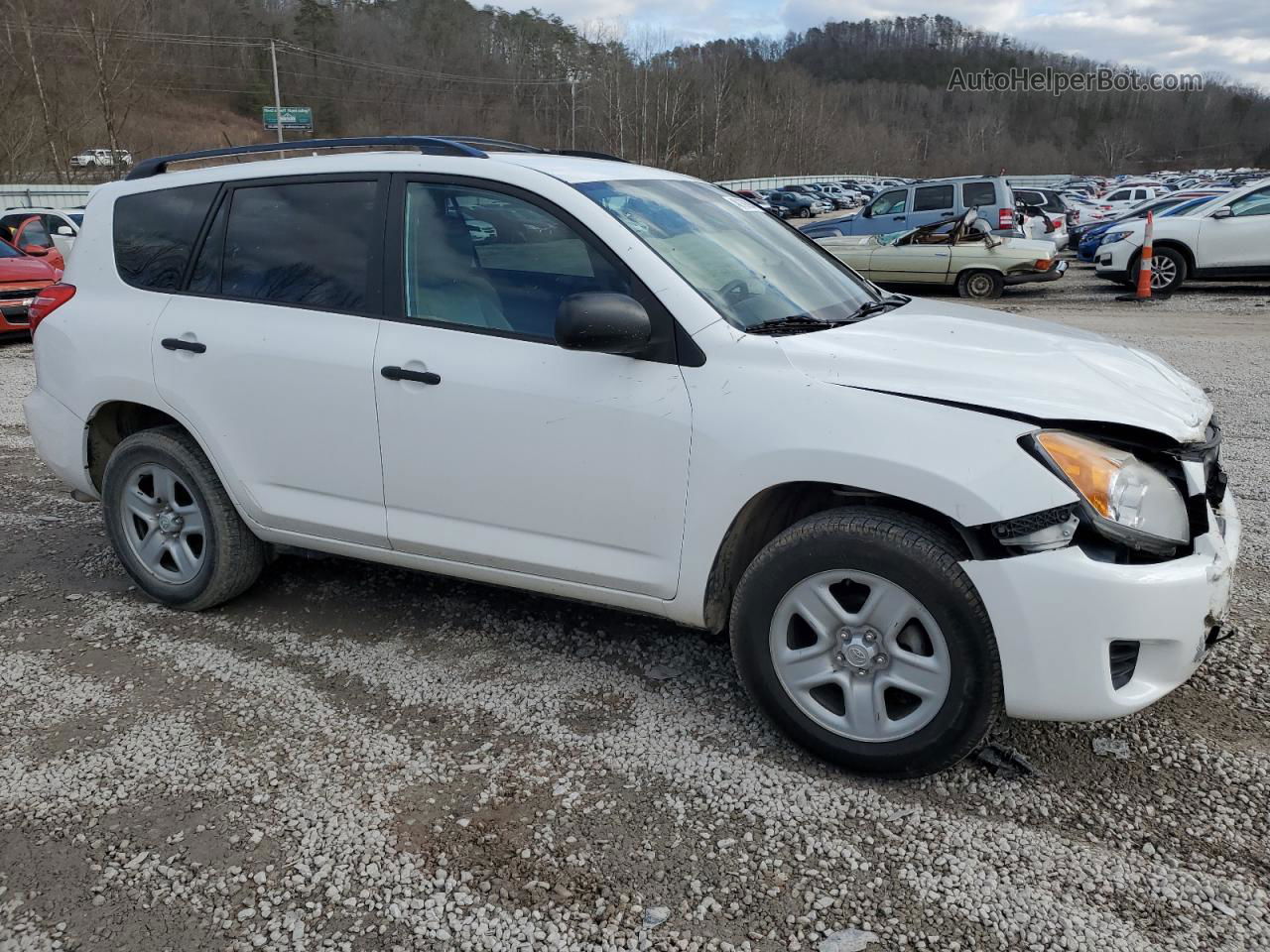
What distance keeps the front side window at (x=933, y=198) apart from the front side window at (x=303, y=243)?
56.8 ft

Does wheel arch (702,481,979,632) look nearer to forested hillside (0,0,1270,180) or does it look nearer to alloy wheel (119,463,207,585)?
alloy wheel (119,463,207,585)

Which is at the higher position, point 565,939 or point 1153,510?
point 1153,510

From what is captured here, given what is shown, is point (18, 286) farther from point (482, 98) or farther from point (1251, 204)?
point (482, 98)

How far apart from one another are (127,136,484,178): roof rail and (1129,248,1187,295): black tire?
14.0 metres

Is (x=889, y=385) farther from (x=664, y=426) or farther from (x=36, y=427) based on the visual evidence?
(x=36, y=427)

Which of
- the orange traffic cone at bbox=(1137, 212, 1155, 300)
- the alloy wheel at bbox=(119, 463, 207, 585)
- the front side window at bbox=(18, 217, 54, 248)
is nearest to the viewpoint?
the alloy wheel at bbox=(119, 463, 207, 585)

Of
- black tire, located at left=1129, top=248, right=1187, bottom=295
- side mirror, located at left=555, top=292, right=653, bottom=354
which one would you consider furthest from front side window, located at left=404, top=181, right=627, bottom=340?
black tire, located at left=1129, top=248, right=1187, bottom=295

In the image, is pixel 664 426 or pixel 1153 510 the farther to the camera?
pixel 664 426

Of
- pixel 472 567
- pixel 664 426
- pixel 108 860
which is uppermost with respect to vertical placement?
pixel 664 426

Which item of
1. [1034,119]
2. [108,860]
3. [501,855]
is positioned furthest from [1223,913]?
[1034,119]

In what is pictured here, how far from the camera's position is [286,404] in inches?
143

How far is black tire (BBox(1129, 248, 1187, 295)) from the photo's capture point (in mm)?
14953

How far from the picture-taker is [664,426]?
9.75 feet

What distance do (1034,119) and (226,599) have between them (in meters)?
158
